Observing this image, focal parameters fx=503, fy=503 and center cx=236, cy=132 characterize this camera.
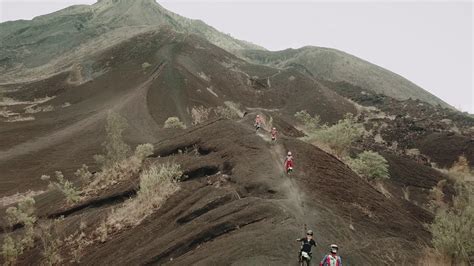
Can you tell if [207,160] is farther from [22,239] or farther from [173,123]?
[173,123]

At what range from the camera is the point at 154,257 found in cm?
1419

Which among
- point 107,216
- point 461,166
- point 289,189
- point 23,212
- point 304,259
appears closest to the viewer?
point 304,259

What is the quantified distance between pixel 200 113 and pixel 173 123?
7.56m

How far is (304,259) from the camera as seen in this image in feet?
38.9

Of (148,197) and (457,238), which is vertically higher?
(457,238)

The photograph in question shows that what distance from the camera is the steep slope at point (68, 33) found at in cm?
11675

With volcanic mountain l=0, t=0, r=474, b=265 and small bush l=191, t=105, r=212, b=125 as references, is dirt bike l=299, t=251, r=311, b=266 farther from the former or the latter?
small bush l=191, t=105, r=212, b=125

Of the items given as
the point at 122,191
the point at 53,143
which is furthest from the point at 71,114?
the point at 122,191

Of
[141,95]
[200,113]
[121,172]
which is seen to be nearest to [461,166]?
[200,113]

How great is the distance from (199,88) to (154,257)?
5296 cm

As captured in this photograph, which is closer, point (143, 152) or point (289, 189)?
point (289, 189)

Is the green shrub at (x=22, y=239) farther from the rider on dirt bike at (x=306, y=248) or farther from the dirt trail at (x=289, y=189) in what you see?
the rider on dirt bike at (x=306, y=248)

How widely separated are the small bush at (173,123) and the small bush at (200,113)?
4.65 metres

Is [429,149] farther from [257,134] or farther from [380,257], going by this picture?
[380,257]
